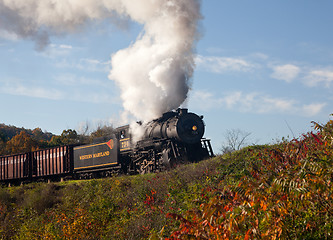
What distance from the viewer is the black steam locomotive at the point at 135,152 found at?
21.8 m

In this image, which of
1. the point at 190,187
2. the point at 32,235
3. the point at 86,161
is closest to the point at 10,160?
the point at 86,161

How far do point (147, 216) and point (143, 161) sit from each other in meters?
10.8

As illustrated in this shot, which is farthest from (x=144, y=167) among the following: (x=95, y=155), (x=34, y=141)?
(x=34, y=141)

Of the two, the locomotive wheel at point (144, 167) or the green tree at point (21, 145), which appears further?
the green tree at point (21, 145)

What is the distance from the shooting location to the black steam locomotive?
860 inches

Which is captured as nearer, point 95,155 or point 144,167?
point 144,167

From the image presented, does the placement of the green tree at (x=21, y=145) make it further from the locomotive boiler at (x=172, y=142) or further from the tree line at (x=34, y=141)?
the locomotive boiler at (x=172, y=142)

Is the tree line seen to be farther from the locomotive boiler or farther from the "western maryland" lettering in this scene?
the locomotive boiler

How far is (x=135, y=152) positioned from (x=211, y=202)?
64.0 feet

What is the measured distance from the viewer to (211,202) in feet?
16.7

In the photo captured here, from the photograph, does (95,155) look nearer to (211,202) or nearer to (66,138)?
(211,202)

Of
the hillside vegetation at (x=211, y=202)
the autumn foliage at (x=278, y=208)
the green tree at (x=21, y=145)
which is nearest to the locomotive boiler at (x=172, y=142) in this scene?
the hillside vegetation at (x=211, y=202)

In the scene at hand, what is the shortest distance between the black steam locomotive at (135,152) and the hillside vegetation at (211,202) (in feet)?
8.18

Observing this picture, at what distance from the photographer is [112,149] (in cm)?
2573
